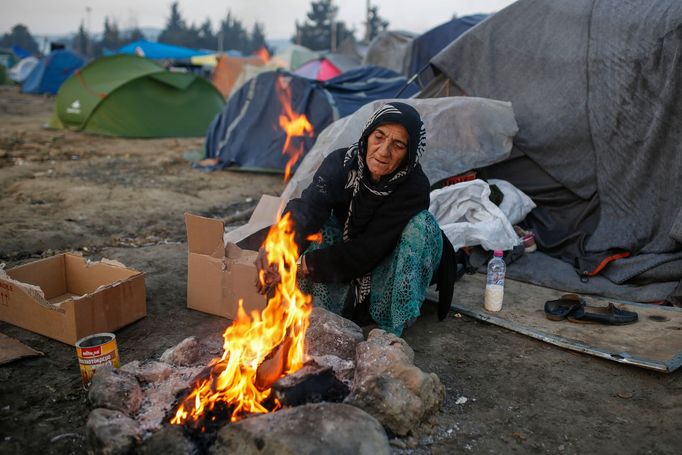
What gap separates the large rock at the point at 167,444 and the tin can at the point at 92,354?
64 cm

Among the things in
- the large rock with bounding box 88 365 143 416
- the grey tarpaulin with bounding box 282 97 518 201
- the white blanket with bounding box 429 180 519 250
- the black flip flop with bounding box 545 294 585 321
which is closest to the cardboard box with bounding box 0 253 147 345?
the large rock with bounding box 88 365 143 416

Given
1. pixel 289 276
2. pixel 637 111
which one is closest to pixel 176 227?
pixel 289 276

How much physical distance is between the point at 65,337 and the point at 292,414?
5.31ft

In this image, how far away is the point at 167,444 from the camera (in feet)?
5.95

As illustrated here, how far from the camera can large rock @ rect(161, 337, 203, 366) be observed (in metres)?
2.47

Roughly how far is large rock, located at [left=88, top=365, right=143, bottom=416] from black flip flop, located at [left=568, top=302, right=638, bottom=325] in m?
2.50

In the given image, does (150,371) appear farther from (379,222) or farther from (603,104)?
(603,104)

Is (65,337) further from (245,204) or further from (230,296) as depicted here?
(245,204)

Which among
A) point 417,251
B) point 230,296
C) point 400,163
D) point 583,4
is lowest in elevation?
point 230,296

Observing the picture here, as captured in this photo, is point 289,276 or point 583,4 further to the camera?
point 583,4

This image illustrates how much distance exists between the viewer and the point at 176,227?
5199 millimetres

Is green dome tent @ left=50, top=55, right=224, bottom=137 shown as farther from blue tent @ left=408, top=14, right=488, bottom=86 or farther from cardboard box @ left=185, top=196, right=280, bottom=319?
cardboard box @ left=185, top=196, right=280, bottom=319

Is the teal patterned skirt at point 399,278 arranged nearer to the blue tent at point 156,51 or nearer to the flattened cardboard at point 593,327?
the flattened cardboard at point 593,327

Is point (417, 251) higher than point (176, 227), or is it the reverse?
point (417, 251)
